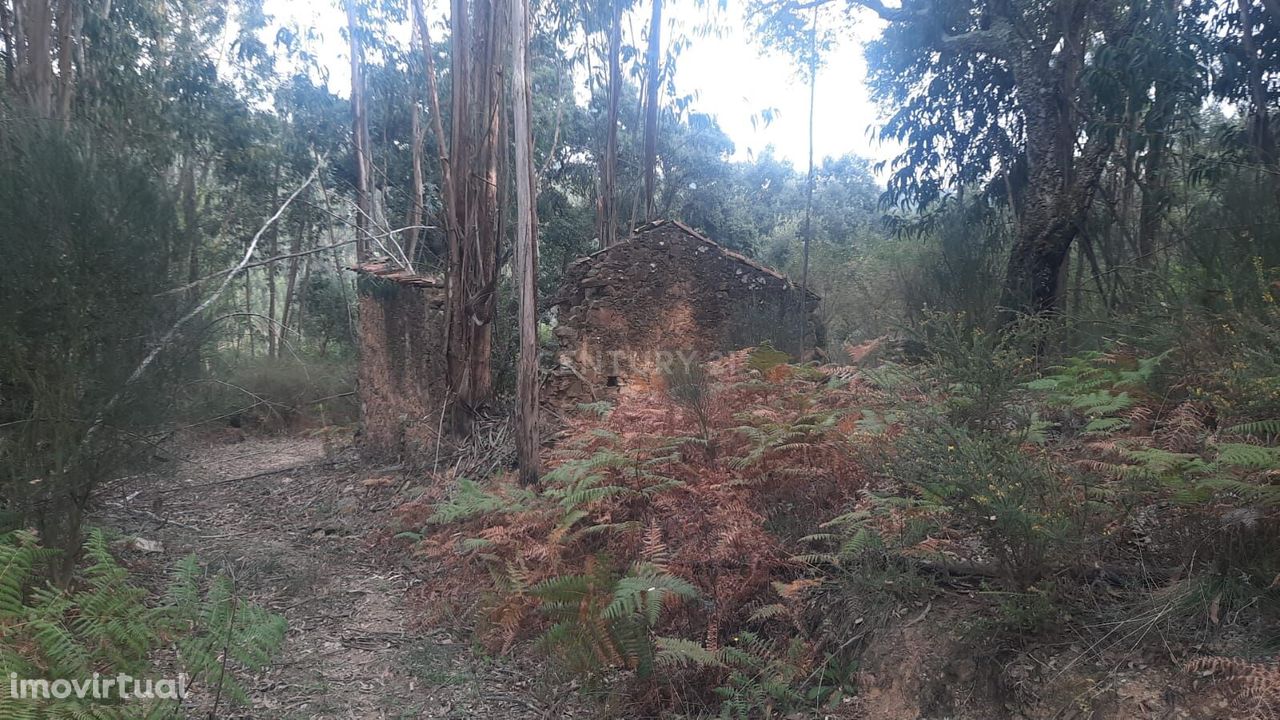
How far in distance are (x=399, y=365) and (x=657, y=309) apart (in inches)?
137

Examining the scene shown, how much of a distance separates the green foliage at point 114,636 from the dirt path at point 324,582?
543 millimetres

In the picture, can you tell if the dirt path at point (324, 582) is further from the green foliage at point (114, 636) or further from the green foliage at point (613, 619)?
the green foliage at point (114, 636)

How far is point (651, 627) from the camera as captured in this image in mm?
3719

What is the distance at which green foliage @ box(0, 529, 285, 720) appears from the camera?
266cm

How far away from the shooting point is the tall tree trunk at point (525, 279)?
647 cm

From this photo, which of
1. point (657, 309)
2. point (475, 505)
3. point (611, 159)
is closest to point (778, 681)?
point (475, 505)

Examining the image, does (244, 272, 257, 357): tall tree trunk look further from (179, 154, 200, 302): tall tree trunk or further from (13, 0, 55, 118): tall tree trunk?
(13, 0, 55, 118): tall tree trunk

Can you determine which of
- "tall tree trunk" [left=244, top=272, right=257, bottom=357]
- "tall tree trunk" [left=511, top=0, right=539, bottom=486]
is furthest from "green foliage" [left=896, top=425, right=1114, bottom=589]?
"tall tree trunk" [left=244, top=272, right=257, bottom=357]

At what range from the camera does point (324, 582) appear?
5.59 meters

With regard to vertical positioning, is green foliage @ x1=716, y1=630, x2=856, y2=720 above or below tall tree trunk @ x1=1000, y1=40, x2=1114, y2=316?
below

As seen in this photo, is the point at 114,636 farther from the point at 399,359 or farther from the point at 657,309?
the point at 657,309

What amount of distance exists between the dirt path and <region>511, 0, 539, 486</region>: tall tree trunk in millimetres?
1398

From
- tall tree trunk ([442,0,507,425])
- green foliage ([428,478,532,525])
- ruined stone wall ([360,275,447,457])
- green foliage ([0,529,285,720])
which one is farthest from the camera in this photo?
ruined stone wall ([360,275,447,457])

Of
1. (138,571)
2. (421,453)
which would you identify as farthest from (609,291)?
(138,571)
